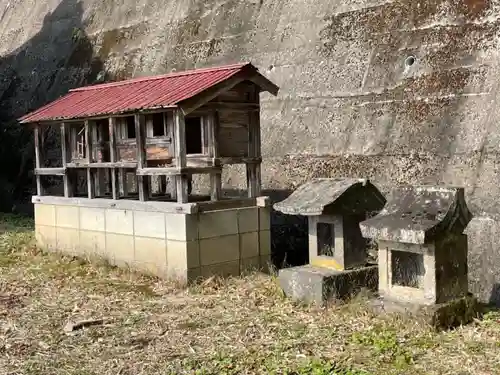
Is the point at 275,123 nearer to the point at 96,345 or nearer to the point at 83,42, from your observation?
the point at 96,345

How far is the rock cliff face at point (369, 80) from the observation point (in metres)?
8.40

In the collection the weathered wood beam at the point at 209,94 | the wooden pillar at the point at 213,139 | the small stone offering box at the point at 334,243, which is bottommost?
the small stone offering box at the point at 334,243

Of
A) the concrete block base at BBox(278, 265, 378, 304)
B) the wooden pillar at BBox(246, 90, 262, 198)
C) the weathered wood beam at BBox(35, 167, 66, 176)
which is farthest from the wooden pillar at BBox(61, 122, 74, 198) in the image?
the concrete block base at BBox(278, 265, 378, 304)

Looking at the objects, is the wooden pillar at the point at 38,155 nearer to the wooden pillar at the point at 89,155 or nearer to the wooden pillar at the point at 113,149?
the wooden pillar at the point at 89,155

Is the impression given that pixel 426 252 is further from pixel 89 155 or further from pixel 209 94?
pixel 89 155

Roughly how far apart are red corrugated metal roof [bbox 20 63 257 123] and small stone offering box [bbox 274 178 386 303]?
2.11m

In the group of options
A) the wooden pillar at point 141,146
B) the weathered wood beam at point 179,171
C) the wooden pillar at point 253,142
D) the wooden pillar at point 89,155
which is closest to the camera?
the weathered wood beam at point 179,171

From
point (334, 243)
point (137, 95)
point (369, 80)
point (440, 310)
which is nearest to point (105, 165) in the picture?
point (137, 95)

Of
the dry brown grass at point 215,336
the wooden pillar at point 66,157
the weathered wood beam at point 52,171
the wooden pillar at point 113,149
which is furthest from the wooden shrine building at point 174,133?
the dry brown grass at point 215,336

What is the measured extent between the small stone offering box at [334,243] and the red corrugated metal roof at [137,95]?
2.11 meters

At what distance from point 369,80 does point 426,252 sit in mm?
4451

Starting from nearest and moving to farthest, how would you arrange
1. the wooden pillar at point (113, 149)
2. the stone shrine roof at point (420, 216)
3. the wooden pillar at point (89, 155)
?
the stone shrine roof at point (420, 216), the wooden pillar at point (113, 149), the wooden pillar at point (89, 155)

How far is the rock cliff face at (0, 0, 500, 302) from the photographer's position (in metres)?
8.40

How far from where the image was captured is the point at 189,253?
8.34 m
